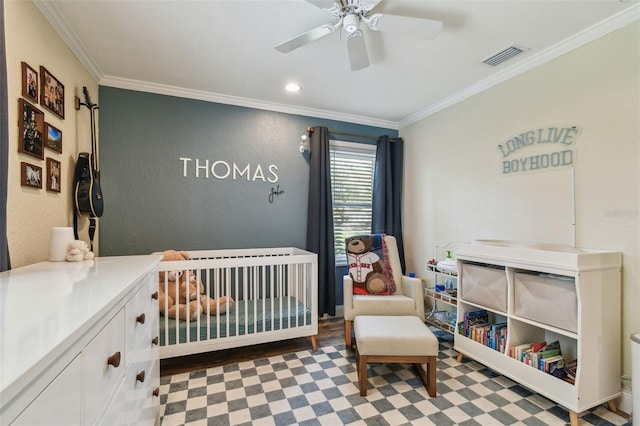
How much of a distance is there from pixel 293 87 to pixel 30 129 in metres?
1.93

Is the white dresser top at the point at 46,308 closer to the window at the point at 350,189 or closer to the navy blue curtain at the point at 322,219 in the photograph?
the navy blue curtain at the point at 322,219

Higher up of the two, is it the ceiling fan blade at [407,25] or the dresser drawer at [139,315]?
the ceiling fan blade at [407,25]

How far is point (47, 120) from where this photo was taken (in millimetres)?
1767

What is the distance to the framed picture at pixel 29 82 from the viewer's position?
153cm

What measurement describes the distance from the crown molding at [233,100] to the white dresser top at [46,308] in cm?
202

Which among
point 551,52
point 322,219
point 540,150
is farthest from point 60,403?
point 551,52

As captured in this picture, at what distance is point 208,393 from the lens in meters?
A: 1.96

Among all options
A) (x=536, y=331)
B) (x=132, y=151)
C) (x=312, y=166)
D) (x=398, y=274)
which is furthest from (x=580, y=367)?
(x=132, y=151)

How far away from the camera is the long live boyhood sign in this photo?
2102 millimetres

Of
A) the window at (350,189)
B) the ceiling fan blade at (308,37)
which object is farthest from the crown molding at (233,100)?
the ceiling fan blade at (308,37)

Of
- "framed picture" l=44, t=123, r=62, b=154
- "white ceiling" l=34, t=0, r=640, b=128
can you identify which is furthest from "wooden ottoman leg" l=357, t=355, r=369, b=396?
"framed picture" l=44, t=123, r=62, b=154

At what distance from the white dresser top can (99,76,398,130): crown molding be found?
2.02 m

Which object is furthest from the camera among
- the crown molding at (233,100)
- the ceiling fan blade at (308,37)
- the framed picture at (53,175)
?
the crown molding at (233,100)

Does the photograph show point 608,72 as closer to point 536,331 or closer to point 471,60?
point 471,60
